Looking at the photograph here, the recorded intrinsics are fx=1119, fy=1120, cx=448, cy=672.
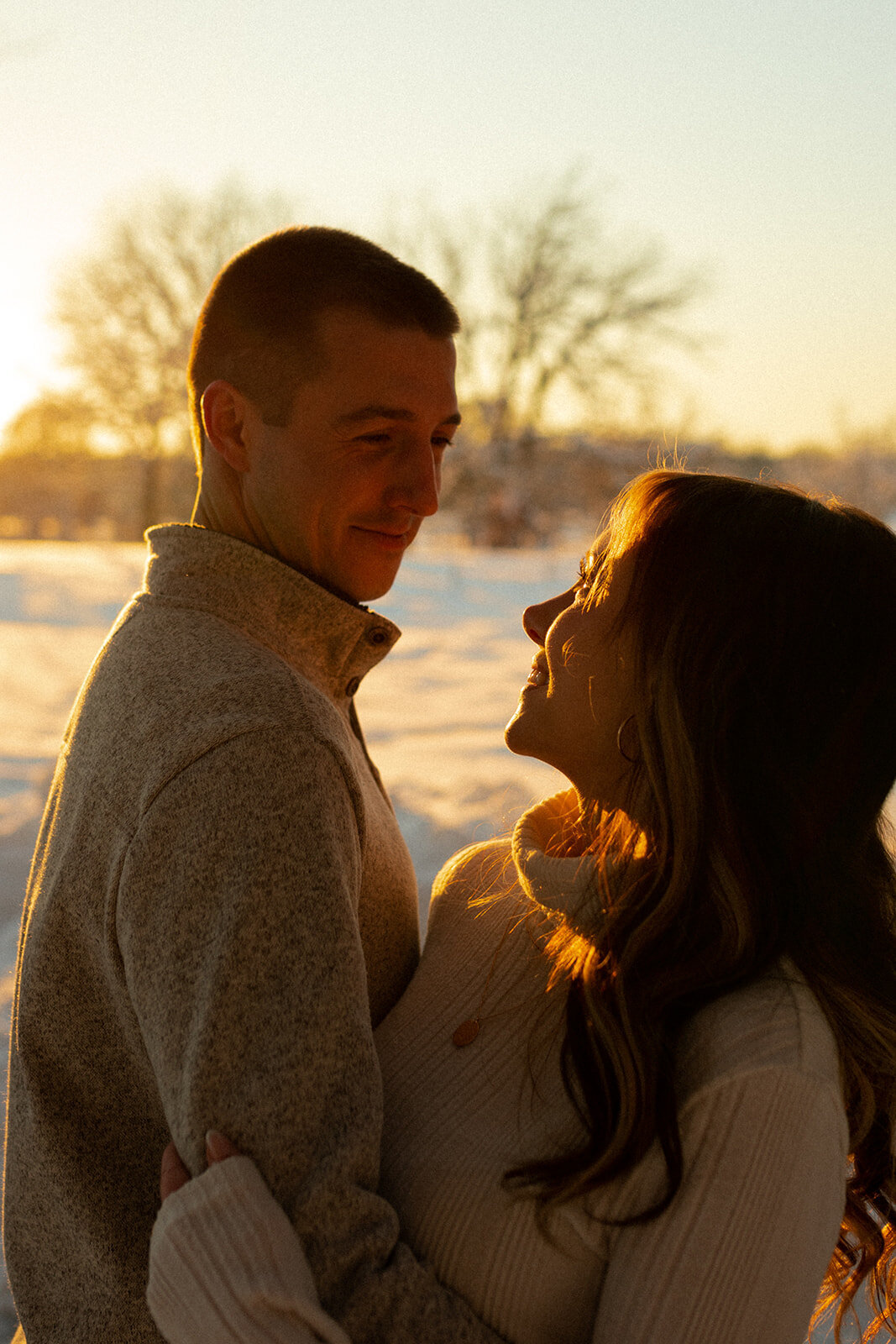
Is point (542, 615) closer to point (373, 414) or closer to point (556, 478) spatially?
point (373, 414)

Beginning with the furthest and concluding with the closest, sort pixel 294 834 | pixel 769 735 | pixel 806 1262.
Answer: pixel 769 735 < pixel 294 834 < pixel 806 1262

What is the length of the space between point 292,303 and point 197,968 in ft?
3.69

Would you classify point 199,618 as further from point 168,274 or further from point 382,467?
point 168,274

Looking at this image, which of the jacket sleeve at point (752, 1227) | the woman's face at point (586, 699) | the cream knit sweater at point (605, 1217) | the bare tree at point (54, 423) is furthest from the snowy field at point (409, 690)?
the bare tree at point (54, 423)

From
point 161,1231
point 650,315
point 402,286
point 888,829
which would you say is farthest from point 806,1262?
point 650,315

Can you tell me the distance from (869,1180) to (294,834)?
3.26 ft

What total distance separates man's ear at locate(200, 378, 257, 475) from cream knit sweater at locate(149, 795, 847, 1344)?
37.3 inches

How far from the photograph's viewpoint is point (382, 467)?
1.94m

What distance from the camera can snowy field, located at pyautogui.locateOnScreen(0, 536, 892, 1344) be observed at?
4609 mm

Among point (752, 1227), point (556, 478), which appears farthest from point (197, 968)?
point (556, 478)

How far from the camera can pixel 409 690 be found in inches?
306

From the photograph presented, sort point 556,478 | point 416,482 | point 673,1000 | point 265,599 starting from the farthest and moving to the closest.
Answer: point 556,478 < point 416,482 < point 265,599 < point 673,1000

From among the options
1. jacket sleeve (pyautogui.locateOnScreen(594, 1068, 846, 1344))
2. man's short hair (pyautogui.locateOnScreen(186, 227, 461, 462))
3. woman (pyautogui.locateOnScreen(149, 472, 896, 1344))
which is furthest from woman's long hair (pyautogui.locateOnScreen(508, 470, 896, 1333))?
man's short hair (pyautogui.locateOnScreen(186, 227, 461, 462))

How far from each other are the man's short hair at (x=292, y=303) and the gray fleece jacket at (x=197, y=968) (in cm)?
33
